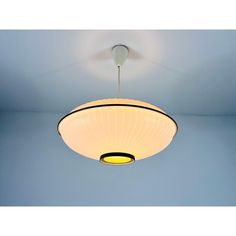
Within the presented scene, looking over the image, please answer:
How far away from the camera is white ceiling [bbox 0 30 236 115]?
190cm

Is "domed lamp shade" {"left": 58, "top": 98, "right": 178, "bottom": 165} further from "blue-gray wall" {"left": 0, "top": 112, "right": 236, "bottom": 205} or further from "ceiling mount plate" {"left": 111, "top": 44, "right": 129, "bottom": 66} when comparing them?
"blue-gray wall" {"left": 0, "top": 112, "right": 236, "bottom": 205}

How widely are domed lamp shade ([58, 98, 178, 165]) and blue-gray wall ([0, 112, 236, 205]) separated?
3.41ft

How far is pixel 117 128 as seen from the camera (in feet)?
4.95

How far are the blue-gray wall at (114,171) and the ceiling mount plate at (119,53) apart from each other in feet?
3.24

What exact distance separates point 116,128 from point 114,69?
744 mm

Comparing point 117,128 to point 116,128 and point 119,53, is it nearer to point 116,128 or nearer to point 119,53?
point 116,128

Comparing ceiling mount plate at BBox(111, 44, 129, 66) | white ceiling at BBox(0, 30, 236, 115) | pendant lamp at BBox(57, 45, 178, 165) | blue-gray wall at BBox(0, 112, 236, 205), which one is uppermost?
white ceiling at BBox(0, 30, 236, 115)

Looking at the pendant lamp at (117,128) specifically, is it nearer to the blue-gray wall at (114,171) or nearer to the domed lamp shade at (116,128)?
the domed lamp shade at (116,128)

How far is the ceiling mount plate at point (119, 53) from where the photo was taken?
6.39 feet

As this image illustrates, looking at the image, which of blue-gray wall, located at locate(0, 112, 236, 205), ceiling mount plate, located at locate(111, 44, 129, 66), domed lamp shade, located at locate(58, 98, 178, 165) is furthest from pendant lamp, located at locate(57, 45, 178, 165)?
blue-gray wall, located at locate(0, 112, 236, 205)
